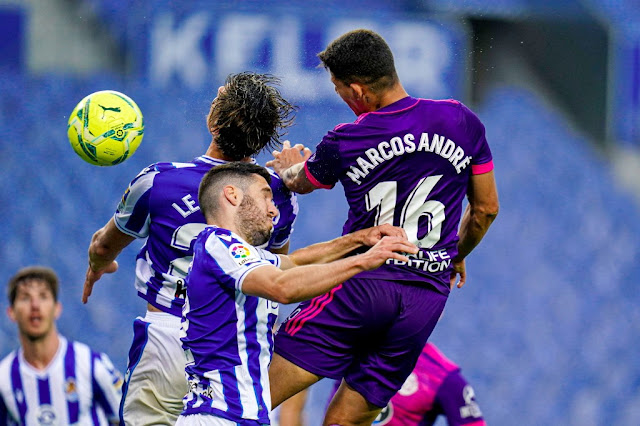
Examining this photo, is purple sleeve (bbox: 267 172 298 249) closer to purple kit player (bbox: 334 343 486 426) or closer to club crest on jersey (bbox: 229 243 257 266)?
club crest on jersey (bbox: 229 243 257 266)

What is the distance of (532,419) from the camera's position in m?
8.59

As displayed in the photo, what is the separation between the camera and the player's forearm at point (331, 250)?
395cm

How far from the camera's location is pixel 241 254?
3.50 meters

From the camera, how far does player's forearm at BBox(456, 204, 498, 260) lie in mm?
4277

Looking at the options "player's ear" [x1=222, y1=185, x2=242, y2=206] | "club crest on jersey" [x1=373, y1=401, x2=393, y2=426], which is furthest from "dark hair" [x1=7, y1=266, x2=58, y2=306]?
"player's ear" [x1=222, y1=185, x2=242, y2=206]

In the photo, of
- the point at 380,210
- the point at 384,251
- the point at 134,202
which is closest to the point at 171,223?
the point at 134,202

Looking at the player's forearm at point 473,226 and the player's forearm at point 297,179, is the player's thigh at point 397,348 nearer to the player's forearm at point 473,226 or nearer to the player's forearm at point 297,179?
the player's forearm at point 473,226

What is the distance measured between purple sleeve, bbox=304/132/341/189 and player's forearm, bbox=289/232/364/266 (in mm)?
228

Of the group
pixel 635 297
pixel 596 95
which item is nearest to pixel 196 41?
pixel 596 95

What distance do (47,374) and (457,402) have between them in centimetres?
256

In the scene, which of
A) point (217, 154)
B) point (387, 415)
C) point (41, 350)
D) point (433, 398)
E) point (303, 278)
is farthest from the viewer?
point (41, 350)

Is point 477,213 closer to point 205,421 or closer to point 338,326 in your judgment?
point 338,326

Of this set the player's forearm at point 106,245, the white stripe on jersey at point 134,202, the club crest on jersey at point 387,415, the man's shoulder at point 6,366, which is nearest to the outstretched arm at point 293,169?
the white stripe on jersey at point 134,202

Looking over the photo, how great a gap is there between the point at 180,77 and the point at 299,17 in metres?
1.15
